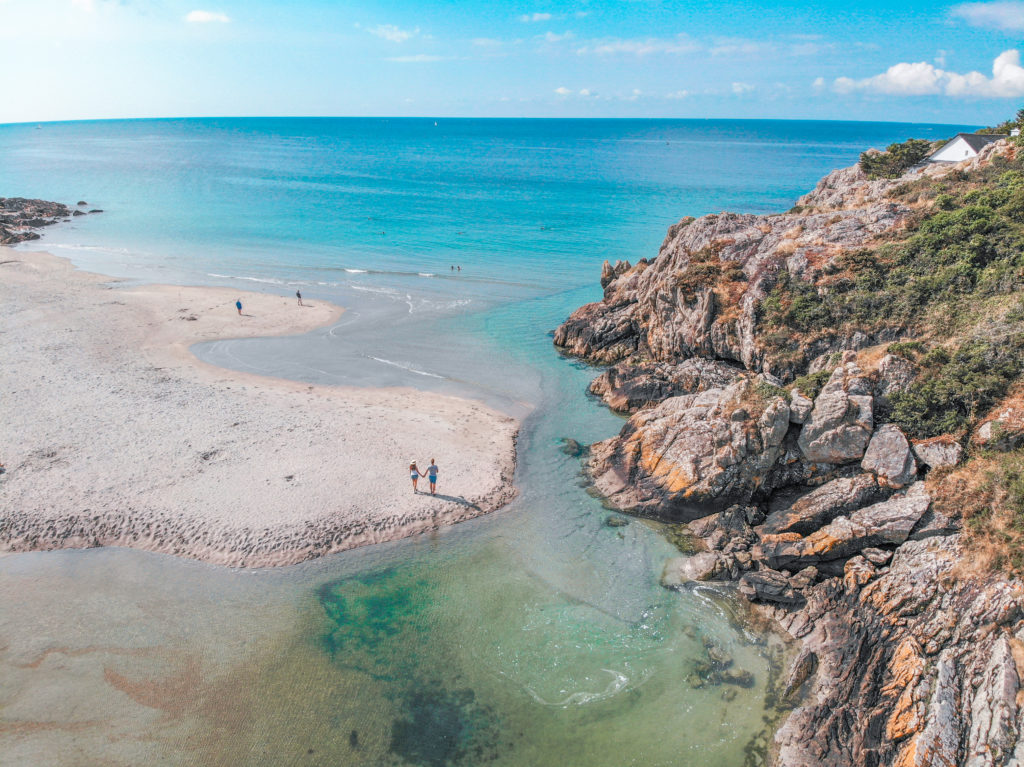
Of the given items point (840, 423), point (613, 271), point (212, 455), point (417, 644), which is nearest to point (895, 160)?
point (613, 271)

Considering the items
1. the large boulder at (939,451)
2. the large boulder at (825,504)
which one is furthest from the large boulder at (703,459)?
the large boulder at (939,451)

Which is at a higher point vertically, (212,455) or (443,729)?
(212,455)

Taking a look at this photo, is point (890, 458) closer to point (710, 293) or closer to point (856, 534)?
point (856, 534)

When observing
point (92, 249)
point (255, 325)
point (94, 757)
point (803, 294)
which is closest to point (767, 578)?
point (803, 294)

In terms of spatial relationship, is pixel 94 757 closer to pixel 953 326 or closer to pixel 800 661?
pixel 800 661

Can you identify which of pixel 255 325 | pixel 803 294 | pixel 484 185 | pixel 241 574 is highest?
pixel 484 185

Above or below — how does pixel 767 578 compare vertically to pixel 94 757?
above
